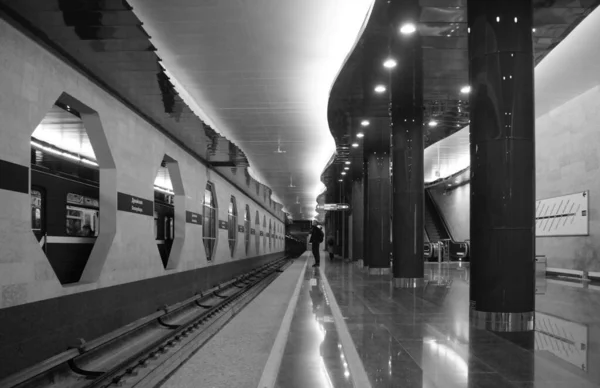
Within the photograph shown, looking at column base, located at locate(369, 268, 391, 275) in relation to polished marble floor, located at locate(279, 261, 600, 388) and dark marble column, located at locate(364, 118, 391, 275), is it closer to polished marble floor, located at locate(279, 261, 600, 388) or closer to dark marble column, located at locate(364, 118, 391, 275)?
dark marble column, located at locate(364, 118, 391, 275)

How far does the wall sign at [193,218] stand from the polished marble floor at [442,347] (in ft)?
25.4

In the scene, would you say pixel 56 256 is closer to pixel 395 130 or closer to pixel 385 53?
pixel 385 53

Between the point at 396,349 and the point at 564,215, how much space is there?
13.2 metres

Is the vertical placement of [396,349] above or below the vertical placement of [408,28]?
below

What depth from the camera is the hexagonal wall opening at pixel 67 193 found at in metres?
8.67

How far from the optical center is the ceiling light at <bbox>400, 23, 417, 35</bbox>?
25.9 feet

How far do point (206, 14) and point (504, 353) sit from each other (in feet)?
19.5

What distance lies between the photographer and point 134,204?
10.8 meters

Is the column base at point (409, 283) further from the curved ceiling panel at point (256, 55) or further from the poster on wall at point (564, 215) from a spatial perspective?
the poster on wall at point (564, 215)

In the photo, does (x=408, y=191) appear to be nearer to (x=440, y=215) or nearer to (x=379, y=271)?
(x=379, y=271)

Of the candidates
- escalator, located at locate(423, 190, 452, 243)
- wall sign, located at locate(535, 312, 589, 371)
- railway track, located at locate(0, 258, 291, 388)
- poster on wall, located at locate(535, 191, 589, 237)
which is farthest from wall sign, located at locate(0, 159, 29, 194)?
escalator, located at locate(423, 190, 452, 243)

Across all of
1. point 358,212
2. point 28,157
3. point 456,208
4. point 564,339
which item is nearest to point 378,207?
point 358,212

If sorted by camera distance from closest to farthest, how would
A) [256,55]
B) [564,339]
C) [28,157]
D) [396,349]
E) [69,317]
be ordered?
[396,349] < [564,339] < [28,157] < [69,317] < [256,55]

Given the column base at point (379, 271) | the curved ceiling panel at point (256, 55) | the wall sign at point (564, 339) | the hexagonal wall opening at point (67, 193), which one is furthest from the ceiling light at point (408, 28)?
the column base at point (379, 271)
